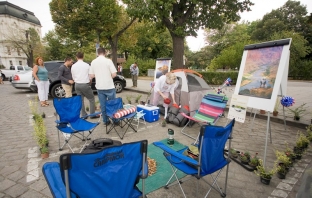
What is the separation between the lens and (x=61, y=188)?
1.53 m

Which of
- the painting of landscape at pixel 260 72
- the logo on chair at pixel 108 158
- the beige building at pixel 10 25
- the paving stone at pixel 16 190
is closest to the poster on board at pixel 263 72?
the painting of landscape at pixel 260 72

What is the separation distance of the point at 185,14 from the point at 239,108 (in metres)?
5.81

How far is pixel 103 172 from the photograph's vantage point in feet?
4.48

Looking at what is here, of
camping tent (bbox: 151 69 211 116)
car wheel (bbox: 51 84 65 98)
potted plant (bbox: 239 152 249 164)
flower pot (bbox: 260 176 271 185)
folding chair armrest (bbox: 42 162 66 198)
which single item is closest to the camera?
folding chair armrest (bbox: 42 162 66 198)

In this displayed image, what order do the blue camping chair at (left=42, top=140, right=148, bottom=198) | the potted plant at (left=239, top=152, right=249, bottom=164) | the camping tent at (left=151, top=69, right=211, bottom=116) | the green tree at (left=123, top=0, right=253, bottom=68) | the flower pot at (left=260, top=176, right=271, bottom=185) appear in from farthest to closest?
1. the green tree at (left=123, top=0, right=253, bottom=68)
2. the camping tent at (left=151, top=69, right=211, bottom=116)
3. the potted plant at (left=239, top=152, right=249, bottom=164)
4. the flower pot at (left=260, top=176, right=271, bottom=185)
5. the blue camping chair at (left=42, top=140, right=148, bottom=198)

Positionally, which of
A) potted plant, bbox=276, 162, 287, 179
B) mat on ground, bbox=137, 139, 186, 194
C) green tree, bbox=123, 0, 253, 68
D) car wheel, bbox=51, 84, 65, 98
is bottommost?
mat on ground, bbox=137, 139, 186, 194

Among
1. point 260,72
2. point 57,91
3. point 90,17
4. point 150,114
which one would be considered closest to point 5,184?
point 150,114

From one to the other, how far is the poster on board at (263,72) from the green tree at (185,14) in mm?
4604

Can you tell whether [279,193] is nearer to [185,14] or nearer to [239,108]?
[239,108]

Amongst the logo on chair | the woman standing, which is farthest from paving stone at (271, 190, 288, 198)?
the woman standing

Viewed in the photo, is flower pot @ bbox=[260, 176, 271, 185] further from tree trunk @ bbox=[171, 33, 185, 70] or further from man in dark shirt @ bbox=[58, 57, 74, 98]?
tree trunk @ bbox=[171, 33, 185, 70]

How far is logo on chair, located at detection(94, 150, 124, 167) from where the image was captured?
1.32 m

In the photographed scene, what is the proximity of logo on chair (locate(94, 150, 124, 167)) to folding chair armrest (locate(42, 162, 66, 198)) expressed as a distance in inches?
18.5

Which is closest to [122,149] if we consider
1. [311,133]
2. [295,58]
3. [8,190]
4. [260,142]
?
[8,190]
